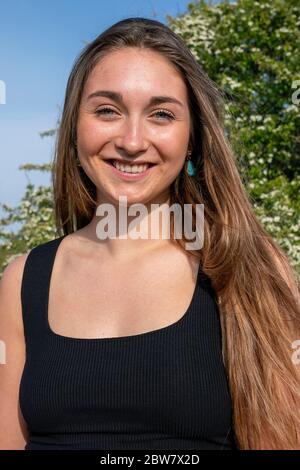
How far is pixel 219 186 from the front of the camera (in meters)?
2.21

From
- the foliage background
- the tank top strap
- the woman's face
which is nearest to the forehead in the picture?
the woman's face

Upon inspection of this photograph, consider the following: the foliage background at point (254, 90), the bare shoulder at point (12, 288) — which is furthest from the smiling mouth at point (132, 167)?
A: the foliage background at point (254, 90)

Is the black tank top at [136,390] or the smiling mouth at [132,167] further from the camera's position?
the smiling mouth at [132,167]

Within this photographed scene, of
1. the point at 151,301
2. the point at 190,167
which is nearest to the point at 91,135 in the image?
the point at 190,167

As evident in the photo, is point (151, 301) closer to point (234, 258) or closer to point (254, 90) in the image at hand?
point (234, 258)

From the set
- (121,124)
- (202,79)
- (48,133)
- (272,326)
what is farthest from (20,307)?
(48,133)

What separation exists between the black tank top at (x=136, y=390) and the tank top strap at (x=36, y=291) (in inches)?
3.5

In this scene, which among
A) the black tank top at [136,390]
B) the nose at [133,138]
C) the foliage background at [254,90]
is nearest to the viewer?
the black tank top at [136,390]

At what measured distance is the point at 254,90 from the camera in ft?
24.7

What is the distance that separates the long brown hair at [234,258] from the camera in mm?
1920

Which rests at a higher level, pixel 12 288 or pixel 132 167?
pixel 132 167

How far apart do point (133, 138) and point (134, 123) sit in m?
0.05

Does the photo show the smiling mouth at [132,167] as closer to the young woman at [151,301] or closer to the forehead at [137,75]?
the young woman at [151,301]

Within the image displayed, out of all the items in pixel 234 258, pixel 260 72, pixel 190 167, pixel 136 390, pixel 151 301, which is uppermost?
pixel 260 72
